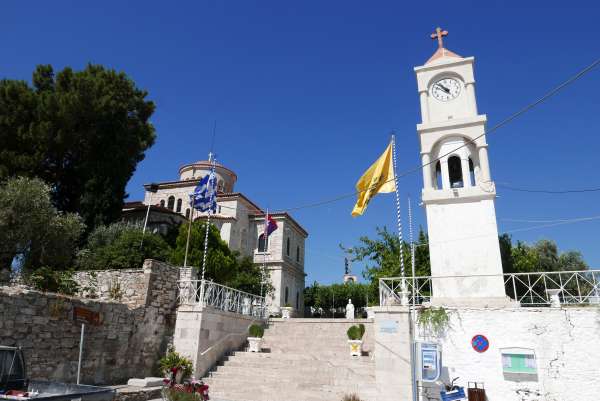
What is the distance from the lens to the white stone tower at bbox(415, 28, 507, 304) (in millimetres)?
11852

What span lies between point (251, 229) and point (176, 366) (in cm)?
2633

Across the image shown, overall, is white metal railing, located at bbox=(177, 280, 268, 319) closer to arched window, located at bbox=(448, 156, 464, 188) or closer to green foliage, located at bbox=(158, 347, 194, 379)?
green foliage, located at bbox=(158, 347, 194, 379)

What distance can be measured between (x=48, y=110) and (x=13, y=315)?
62.0 ft

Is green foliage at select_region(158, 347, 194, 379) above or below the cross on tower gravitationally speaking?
below

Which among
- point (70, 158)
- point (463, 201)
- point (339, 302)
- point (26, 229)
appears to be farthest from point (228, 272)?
point (339, 302)

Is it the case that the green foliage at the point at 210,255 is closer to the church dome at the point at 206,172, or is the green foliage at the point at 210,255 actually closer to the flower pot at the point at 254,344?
the flower pot at the point at 254,344

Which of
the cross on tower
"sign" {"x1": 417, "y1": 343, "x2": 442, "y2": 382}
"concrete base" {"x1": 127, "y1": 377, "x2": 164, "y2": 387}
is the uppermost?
the cross on tower

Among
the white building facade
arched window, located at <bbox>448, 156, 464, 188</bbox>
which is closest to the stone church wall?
arched window, located at <bbox>448, 156, 464, 188</bbox>

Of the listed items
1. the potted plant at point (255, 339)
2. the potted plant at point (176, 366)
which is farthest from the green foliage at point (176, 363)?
the potted plant at point (255, 339)

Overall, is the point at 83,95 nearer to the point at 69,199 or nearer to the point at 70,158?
the point at 70,158

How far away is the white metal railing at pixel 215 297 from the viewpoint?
43.6 feet

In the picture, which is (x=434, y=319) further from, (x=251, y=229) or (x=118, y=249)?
(x=251, y=229)

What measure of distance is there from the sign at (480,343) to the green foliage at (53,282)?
1245 cm

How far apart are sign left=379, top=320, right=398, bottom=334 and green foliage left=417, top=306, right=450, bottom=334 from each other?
64 centimetres
